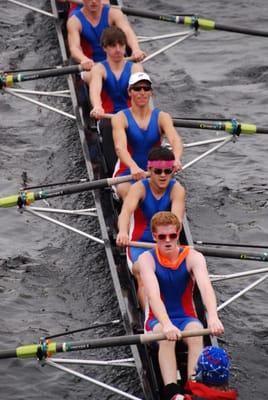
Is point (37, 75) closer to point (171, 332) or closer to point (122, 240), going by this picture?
point (122, 240)

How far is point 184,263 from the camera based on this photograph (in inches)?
436

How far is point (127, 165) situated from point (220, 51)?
28.1 feet

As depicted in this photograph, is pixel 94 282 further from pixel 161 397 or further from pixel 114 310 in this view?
pixel 161 397

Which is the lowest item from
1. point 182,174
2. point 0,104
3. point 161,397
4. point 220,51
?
point 161,397

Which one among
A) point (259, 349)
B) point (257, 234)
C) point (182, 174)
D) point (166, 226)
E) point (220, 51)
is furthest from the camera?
point (220, 51)

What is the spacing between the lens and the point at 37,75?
15070mm

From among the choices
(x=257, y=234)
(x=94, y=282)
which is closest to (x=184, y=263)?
(x=94, y=282)

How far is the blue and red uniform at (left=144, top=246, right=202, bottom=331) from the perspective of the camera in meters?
11.1

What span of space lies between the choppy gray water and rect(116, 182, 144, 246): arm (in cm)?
142

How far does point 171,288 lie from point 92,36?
621cm

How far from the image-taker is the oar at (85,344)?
10.4m

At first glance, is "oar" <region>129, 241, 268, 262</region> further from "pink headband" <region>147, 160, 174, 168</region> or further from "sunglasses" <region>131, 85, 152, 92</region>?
"sunglasses" <region>131, 85, 152, 92</region>

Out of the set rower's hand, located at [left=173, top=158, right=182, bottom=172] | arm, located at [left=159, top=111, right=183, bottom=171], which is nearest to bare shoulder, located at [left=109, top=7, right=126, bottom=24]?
arm, located at [left=159, top=111, right=183, bottom=171]

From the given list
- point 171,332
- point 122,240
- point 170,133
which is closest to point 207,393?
point 171,332
